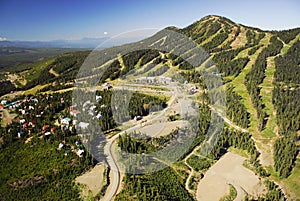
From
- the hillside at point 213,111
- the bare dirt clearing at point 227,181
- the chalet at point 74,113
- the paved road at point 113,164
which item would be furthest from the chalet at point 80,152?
the bare dirt clearing at point 227,181

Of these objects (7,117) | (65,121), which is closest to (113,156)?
(65,121)

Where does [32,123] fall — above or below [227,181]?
above

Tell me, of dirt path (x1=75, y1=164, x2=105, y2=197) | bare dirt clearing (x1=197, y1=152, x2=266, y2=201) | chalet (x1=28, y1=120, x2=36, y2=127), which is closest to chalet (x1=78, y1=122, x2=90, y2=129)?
chalet (x1=28, y1=120, x2=36, y2=127)

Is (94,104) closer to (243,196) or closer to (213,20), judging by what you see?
(243,196)

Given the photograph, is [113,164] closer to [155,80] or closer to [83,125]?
[83,125]

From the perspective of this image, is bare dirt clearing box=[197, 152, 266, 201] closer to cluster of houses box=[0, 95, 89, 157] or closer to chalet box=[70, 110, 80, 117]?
cluster of houses box=[0, 95, 89, 157]

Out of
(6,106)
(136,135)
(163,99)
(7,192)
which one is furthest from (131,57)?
(7,192)
